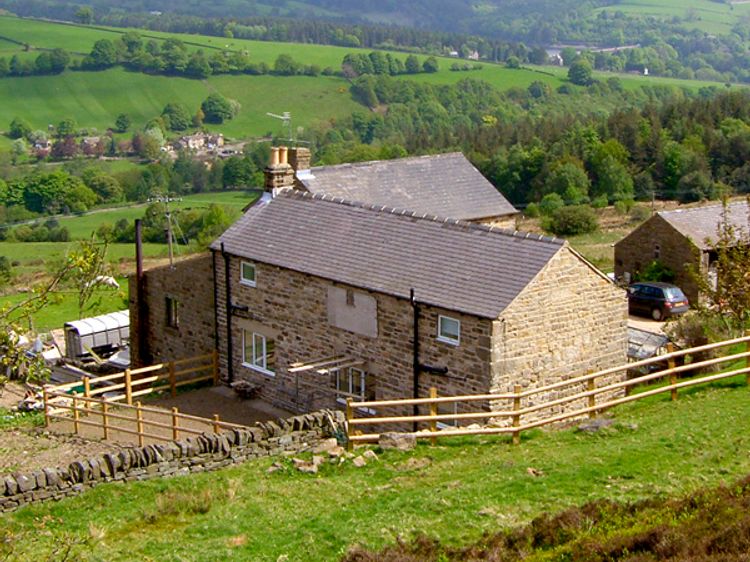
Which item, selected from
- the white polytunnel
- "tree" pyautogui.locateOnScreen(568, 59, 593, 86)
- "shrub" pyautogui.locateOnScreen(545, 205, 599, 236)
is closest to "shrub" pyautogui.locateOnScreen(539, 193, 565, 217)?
"shrub" pyautogui.locateOnScreen(545, 205, 599, 236)

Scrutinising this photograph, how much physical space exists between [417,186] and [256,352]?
1094 cm

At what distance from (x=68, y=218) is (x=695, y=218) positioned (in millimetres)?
89816

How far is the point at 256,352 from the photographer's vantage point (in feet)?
95.8

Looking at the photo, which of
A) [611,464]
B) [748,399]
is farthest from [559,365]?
[611,464]

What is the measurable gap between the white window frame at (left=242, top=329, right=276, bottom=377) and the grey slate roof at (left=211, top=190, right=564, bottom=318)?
6.79 ft

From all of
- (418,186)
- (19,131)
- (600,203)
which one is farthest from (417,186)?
(19,131)

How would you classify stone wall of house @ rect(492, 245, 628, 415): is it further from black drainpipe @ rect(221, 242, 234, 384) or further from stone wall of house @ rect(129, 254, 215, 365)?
stone wall of house @ rect(129, 254, 215, 365)

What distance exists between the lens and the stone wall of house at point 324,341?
78.1ft

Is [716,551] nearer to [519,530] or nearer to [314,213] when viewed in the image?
[519,530]

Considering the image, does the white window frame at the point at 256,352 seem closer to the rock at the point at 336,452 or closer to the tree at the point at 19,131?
the rock at the point at 336,452

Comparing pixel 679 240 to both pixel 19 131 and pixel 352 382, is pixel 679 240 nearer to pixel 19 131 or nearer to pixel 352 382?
pixel 352 382

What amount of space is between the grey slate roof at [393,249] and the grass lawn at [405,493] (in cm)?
442

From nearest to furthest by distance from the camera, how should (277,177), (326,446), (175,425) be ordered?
1. (326,446)
2. (175,425)
3. (277,177)

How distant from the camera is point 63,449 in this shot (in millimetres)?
26328
